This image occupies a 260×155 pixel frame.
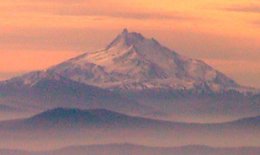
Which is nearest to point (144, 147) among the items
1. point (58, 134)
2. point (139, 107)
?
point (139, 107)

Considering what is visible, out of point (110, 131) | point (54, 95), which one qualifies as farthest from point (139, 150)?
point (54, 95)

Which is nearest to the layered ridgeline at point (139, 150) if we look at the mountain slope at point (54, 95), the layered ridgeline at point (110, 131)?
the layered ridgeline at point (110, 131)

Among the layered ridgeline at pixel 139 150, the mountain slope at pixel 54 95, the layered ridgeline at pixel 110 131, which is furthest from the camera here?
the mountain slope at pixel 54 95

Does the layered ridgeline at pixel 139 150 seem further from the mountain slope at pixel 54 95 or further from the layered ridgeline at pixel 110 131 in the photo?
the mountain slope at pixel 54 95

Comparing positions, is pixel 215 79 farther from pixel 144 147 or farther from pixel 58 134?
pixel 58 134

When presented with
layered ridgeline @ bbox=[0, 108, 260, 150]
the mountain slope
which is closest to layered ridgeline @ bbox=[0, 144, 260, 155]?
layered ridgeline @ bbox=[0, 108, 260, 150]
